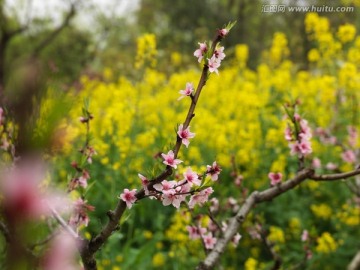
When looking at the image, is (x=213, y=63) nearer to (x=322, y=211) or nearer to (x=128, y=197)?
(x=128, y=197)

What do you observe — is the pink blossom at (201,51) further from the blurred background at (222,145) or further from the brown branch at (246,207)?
the brown branch at (246,207)

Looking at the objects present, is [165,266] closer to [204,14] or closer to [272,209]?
[272,209]

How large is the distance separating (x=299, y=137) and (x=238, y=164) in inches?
102

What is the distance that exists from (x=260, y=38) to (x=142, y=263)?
799 inches

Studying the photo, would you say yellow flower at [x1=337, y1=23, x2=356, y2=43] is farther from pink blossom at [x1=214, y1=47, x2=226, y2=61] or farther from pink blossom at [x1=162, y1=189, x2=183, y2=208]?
pink blossom at [x1=162, y1=189, x2=183, y2=208]

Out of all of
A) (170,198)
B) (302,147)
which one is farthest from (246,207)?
(170,198)

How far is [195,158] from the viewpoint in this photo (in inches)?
187

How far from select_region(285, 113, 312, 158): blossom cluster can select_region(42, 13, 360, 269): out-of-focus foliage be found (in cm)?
40

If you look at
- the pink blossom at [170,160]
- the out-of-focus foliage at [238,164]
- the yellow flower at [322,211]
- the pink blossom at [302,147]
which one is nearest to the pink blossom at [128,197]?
the pink blossom at [170,160]

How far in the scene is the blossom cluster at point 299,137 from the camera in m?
2.04

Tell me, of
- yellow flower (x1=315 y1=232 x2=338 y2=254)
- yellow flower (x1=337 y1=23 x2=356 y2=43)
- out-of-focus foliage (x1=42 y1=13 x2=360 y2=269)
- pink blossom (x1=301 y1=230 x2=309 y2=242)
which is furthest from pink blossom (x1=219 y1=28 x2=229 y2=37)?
yellow flower (x1=337 y1=23 x2=356 y2=43)

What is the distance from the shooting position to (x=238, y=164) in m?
4.64

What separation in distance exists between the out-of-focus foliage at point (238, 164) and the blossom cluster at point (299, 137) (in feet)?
1.31

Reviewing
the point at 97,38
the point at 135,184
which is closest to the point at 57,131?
the point at 135,184
